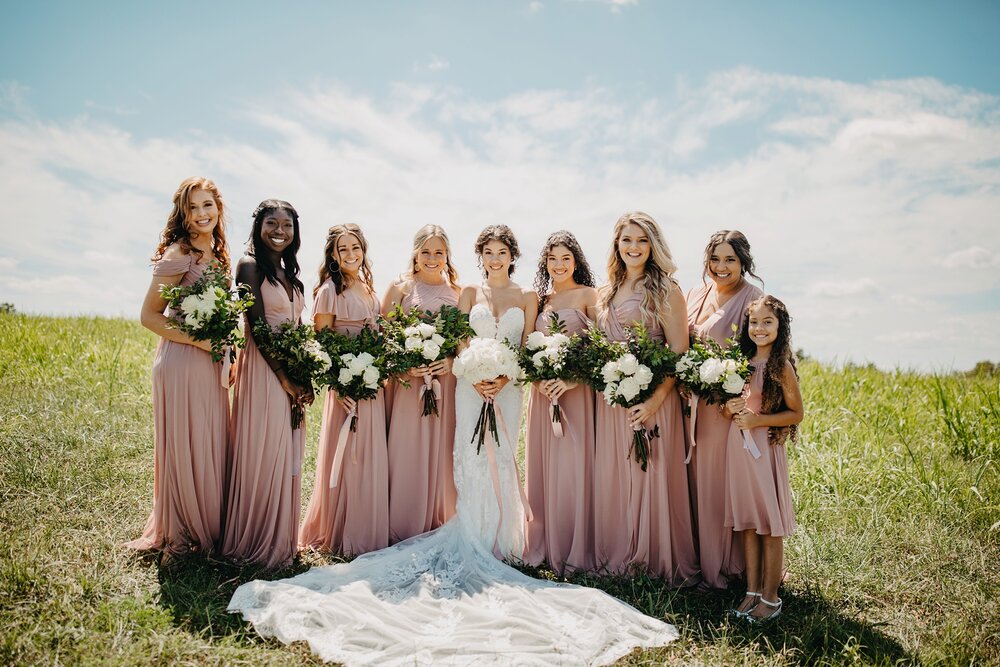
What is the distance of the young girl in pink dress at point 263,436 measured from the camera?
5992mm

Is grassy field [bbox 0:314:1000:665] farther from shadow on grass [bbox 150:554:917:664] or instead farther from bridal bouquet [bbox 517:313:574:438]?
bridal bouquet [bbox 517:313:574:438]

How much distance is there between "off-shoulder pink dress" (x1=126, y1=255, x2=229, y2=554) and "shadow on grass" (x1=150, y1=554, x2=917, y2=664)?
341 millimetres

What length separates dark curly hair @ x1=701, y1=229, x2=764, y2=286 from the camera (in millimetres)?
5977

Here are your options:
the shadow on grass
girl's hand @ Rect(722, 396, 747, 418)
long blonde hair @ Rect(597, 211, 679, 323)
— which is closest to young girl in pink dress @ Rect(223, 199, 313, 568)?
the shadow on grass

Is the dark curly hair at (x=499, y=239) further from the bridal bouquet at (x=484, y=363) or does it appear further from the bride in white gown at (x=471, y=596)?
the bridal bouquet at (x=484, y=363)

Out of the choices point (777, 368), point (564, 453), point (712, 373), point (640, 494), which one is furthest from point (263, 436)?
point (777, 368)

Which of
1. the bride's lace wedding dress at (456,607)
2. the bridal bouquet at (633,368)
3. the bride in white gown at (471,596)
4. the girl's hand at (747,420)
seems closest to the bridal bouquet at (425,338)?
the bride in white gown at (471,596)

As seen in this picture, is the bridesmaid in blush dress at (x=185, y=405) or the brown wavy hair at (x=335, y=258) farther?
the brown wavy hair at (x=335, y=258)

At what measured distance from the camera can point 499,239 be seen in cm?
662

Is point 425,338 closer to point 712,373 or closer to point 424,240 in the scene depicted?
point 424,240

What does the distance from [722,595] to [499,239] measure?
412cm

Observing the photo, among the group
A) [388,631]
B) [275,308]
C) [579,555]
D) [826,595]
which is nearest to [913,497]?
[826,595]

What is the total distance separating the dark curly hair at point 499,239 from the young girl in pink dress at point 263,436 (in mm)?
2026

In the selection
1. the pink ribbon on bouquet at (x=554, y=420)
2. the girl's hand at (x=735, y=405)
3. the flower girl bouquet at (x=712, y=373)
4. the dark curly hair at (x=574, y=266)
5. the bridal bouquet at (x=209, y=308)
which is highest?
the dark curly hair at (x=574, y=266)
